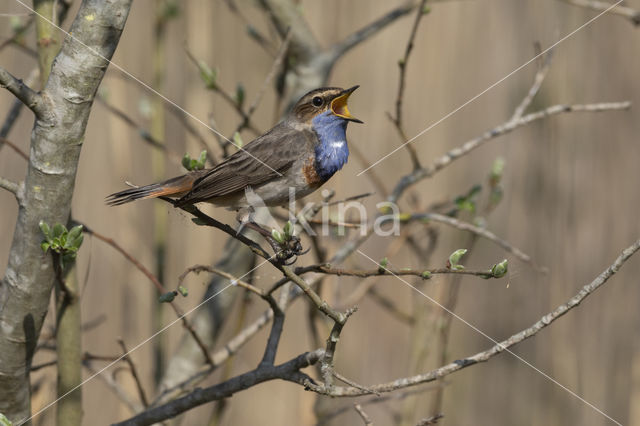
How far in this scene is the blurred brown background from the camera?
413 centimetres

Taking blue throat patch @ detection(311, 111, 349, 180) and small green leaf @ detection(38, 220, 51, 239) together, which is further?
blue throat patch @ detection(311, 111, 349, 180)

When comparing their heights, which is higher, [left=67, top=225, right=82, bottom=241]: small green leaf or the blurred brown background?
the blurred brown background

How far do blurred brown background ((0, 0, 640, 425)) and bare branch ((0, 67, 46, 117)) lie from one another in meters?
2.20

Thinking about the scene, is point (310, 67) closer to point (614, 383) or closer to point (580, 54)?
point (580, 54)

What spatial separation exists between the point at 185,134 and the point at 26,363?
2.73 meters

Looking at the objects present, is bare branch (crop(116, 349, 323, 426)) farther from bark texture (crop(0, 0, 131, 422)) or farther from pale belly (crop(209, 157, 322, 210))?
pale belly (crop(209, 157, 322, 210))

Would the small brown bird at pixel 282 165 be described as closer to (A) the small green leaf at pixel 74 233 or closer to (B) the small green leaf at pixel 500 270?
(A) the small green leaf at pixel 74 233

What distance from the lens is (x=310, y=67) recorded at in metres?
3.14

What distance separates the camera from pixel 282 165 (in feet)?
8.91

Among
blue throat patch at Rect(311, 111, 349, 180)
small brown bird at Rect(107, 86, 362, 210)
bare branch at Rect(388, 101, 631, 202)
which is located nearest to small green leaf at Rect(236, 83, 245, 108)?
small brown bird at Rect(107, 86, 362, 210)

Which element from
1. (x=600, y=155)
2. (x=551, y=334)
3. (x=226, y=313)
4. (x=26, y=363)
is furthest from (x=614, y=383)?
(x=26, y=363)

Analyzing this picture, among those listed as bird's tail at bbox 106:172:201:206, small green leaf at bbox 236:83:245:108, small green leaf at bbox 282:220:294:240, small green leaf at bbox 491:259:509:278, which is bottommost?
small green leaf at bbox 491:259:509:278

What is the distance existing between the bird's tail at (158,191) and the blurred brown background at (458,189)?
4.36ft

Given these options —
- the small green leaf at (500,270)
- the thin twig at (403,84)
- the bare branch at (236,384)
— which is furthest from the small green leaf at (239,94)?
the small green leaf at (500,270)
